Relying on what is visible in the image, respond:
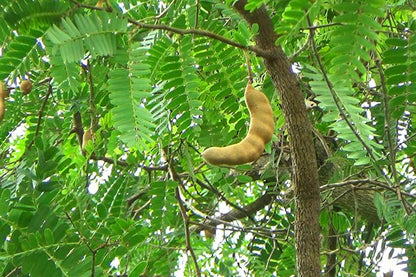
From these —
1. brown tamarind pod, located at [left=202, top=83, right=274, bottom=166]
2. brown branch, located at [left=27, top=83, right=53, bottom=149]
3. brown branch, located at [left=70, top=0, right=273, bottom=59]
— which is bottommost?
brown tamarind pod, located at [left=202, top=83, right=274, bottom=166]

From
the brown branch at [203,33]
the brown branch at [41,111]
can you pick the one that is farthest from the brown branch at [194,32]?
the brown branch at [41,111]

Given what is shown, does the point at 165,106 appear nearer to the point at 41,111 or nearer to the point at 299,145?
the point at 299,145

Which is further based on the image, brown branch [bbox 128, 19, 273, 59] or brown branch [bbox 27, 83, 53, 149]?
brown branch [bbox 27, 83, 53, 149]

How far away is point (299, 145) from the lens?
140 cm

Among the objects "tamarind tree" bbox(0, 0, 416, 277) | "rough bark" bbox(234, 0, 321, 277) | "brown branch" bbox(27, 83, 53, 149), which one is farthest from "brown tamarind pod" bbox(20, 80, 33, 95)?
"rough bark" bbox(234, 0, 321, 277)

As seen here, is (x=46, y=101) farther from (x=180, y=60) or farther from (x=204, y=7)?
(x=180, y=60)

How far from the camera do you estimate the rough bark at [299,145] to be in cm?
129

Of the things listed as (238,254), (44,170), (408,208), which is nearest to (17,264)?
(44,170)

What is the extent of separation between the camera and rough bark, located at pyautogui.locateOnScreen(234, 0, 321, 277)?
4.24 feet

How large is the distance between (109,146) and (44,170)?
0.29 metres

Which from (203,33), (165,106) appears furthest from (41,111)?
(203,33)

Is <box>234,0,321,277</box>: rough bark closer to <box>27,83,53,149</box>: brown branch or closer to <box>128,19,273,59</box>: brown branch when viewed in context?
<box>128,19,273,59</box>: brown branch

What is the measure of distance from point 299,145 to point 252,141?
329mm

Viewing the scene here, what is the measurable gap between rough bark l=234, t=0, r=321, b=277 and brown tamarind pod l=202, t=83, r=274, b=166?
0.42 ft
